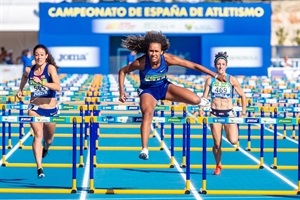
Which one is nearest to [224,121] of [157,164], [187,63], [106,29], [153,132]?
[187,63]

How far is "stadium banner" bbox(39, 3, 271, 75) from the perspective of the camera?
1949 inches

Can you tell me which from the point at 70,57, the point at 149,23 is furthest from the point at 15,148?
the point at 149,23

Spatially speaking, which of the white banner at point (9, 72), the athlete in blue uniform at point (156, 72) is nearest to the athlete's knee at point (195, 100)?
the athlete in blue uniform at point (156, 72)

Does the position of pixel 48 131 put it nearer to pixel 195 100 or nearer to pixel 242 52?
pixel 195 100

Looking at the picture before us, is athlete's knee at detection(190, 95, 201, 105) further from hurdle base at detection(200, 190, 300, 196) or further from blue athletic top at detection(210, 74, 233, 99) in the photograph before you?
blue athletic top at detection(210, 74, 233, 99)

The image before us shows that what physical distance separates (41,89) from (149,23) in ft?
126

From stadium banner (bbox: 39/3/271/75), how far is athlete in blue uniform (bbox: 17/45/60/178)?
3747 cm

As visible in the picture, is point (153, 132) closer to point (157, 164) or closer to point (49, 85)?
point (157, 164)

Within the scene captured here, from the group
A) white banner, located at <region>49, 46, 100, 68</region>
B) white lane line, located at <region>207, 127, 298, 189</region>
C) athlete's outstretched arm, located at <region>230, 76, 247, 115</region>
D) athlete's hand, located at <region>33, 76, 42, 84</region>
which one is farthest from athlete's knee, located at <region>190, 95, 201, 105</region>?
white banner, located at <region>49, 46, 100, 68</region>

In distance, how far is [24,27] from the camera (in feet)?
180

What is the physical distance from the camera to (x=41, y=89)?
1179cm

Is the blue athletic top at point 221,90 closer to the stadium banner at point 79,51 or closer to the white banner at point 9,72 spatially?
the white banner at point 9,72

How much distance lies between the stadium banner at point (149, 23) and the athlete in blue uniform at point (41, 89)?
37.5 m

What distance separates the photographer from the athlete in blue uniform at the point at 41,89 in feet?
38.3
